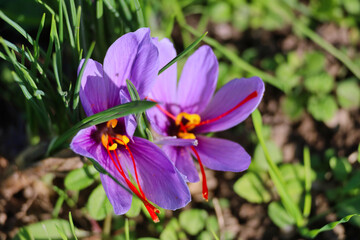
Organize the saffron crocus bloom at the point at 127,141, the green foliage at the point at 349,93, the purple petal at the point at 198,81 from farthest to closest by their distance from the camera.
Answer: the green foliage at the point at 349,93
the purple petal at the point at 198,81
the saffron crocus bloom at the point at 127,141

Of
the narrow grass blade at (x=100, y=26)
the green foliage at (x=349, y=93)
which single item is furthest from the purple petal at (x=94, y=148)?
the green foliage at (x=349, y=93)

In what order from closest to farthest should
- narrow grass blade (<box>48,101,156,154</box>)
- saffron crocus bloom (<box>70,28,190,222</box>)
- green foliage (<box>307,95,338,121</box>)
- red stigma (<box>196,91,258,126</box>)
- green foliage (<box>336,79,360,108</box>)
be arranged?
narrow grass blade (<box>48,101,156,154</box>), saffron crocus bloom (<box>70,28,190,222</box>), red stigma (<box>196,91,258,126</box>), green foliage (<box>307,95,338,121</box>), green foliage (<box>336,79,360,108</box>)

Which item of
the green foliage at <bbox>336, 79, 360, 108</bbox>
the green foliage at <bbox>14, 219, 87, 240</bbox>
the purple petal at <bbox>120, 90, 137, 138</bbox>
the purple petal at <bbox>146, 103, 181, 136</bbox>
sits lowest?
the green foliage at <bbox>336, 79, 360, 108</bbox>

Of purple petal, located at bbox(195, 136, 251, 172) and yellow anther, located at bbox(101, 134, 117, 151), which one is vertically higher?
yellow anther, located at bbox(101, 134, 117, 151)

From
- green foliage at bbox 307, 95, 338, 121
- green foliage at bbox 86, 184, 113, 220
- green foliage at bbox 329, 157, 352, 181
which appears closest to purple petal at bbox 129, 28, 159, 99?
green foliage at bbox 86, 184, 113, 220

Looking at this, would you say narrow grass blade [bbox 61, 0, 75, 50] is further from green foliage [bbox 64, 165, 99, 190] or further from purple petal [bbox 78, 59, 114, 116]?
green foliage [bbox 64, 165, 99, 190]

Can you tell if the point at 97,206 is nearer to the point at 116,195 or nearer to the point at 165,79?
the point at 116,195

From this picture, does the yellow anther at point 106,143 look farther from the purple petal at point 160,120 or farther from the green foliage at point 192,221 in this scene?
the green foliage at point 192,221
